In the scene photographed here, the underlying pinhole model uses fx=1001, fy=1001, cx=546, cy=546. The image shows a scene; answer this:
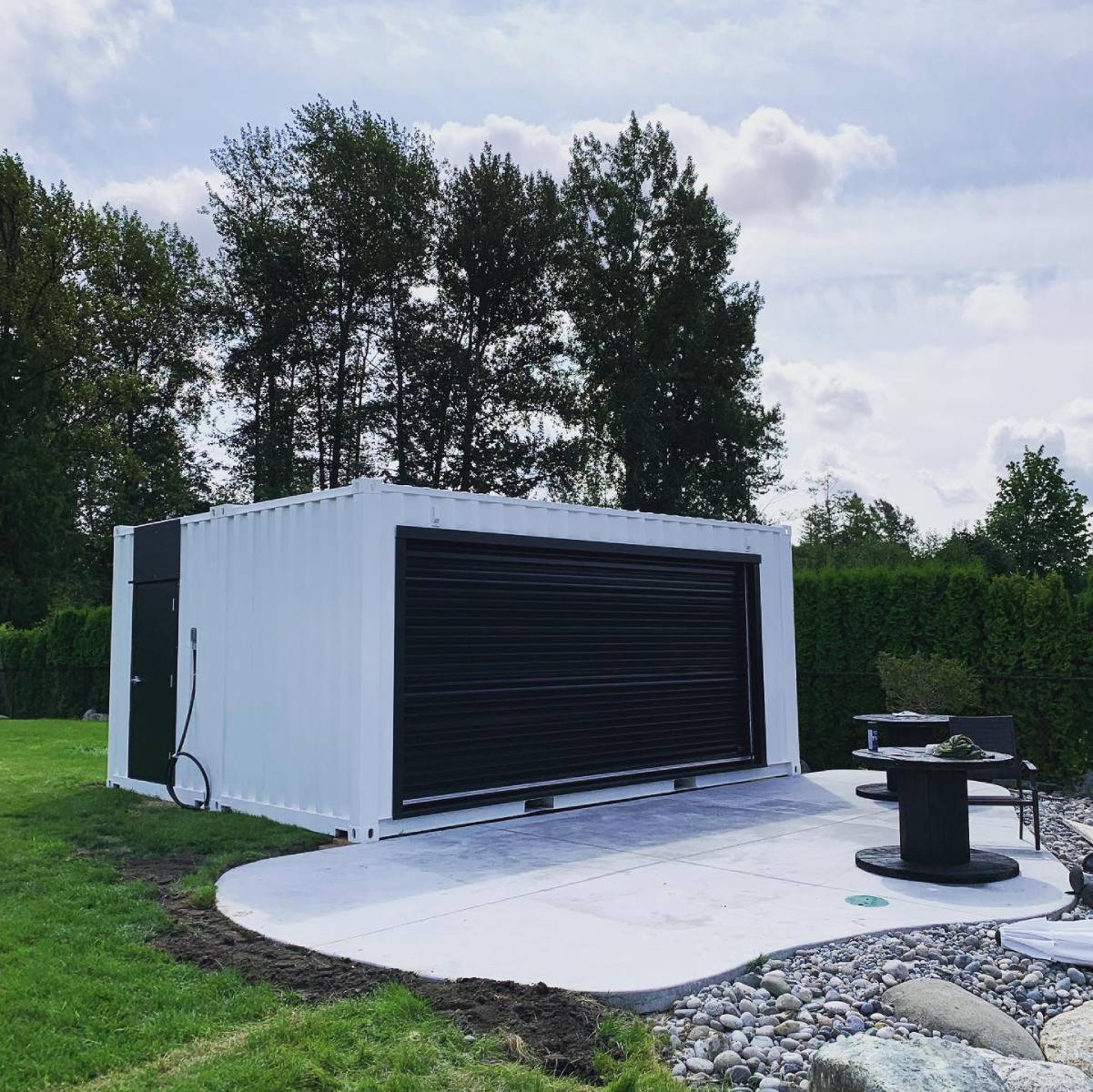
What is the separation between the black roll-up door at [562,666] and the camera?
7.57 m

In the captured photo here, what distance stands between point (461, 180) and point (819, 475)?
51.0 ft

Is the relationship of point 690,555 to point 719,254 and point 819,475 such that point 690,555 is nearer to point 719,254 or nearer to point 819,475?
point 719,254

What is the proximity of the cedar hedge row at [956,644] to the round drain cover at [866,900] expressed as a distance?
607 cm

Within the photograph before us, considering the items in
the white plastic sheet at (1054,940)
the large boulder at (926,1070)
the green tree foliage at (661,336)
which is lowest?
the white plastic sheet at (1054,940)

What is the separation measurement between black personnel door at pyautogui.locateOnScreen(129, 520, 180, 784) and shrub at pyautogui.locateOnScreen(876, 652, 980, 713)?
23.6 feet

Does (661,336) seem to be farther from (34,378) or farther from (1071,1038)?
(1071,1038)

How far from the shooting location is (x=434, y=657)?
763 centimetres

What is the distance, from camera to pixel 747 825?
756cm

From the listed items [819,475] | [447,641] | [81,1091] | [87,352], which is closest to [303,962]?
[81,1091]

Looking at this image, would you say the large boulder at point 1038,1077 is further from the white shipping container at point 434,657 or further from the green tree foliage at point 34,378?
the green tree foliage at point 34,378

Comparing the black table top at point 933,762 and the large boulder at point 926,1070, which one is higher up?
the black table top at point 933,762

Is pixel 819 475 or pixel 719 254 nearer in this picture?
pixel 719 254

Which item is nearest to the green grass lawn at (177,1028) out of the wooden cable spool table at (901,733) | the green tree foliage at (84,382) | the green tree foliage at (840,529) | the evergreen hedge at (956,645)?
the wooden cable spool table at (901,733)

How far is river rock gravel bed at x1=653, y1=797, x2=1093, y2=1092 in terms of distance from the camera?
3275mm
